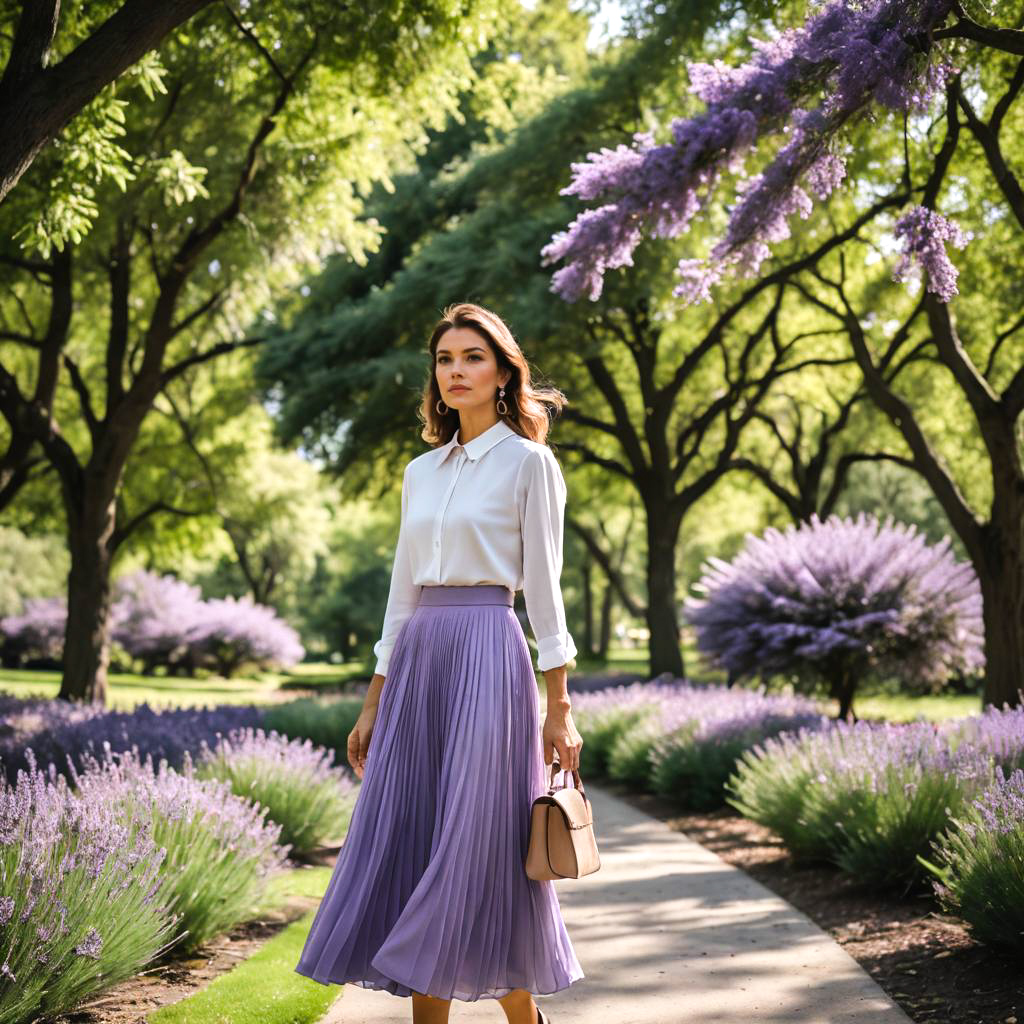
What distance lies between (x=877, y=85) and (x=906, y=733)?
4042 mm

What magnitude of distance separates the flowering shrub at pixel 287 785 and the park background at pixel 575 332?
3 centimetres

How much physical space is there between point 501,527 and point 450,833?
0.93 meters

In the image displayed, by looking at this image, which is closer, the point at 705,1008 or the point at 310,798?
the point at 705,1008

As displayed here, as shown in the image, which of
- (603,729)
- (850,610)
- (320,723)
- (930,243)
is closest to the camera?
(930,243)

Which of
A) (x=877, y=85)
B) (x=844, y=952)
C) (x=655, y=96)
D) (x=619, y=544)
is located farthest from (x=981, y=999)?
(x=619, y=544)

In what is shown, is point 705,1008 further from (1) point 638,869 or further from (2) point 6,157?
(2) point 6,157

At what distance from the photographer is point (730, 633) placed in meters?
13.2

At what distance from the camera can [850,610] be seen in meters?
12.8

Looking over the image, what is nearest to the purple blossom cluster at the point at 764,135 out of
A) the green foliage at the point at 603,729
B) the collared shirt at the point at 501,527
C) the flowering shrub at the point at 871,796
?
the collared shirt at the point at 501,527

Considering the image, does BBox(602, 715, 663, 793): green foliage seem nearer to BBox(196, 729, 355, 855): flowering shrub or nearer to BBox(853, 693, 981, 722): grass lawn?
BBox(196, 729, 355, 855): flowering shrub

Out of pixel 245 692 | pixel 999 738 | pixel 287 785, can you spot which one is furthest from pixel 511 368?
pixel 245 692

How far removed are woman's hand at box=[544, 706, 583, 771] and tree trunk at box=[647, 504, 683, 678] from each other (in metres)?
13.4

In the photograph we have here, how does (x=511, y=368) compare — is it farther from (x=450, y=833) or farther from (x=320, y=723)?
(x=320, y=723)

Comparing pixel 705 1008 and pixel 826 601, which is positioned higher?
pixel 826 601
